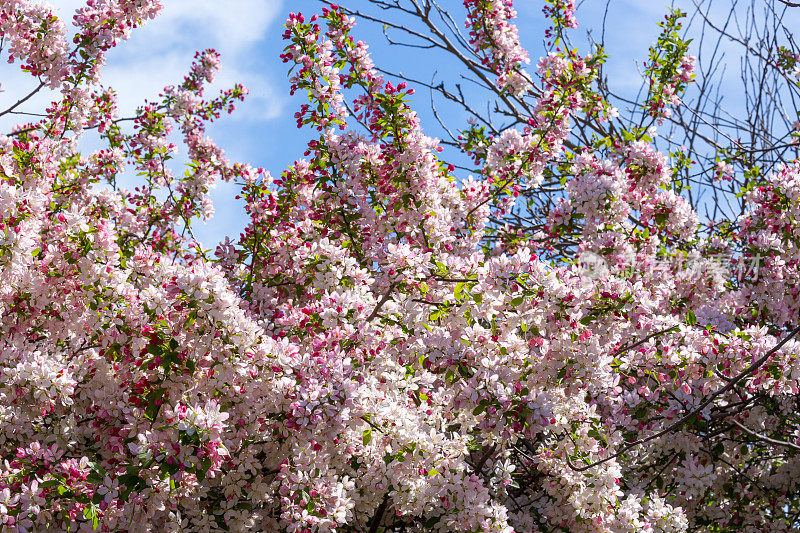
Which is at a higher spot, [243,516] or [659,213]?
[659,213]

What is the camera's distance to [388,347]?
4289 mm

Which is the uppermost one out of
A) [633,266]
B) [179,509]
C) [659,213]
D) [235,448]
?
[659,213]

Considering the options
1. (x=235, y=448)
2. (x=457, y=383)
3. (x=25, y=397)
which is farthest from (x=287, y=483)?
(x=25, y=397)

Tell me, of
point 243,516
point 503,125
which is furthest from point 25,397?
point 503,125

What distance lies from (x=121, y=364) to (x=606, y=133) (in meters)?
5.63

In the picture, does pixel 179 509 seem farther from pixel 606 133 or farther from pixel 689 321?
pixel 606 133

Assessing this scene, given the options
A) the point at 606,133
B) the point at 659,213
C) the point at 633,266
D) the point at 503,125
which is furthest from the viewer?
the point at 503,125

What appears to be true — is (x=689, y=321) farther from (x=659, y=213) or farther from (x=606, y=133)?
(x=606, y=133)

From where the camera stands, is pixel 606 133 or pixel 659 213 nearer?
pixel 659 213

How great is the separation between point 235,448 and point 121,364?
80 centimetres

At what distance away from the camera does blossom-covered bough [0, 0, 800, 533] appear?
3527 mm

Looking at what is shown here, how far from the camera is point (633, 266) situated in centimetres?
524

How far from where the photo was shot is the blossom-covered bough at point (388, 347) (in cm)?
353

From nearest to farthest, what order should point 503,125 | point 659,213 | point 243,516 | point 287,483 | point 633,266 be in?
point 287,483
point 243,516
point 633,266
point 659,213
point 503,125
